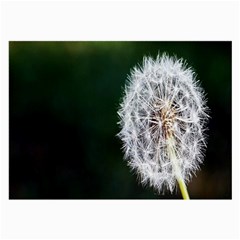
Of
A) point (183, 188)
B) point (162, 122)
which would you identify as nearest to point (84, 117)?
point (162, 122)

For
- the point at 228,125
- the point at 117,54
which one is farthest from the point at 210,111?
the point at 117,54

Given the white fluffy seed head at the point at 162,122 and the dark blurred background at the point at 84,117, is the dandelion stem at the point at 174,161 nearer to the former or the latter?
the white fluffy seed head at the point at 162,122

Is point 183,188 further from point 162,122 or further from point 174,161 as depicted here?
point 162,122

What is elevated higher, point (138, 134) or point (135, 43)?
point (135, 43)

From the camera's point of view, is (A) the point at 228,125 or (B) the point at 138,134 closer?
(B) the point at 138,134

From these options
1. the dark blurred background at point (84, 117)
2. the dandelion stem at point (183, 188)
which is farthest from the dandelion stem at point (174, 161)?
the dark blurred background at point (84, 117)
